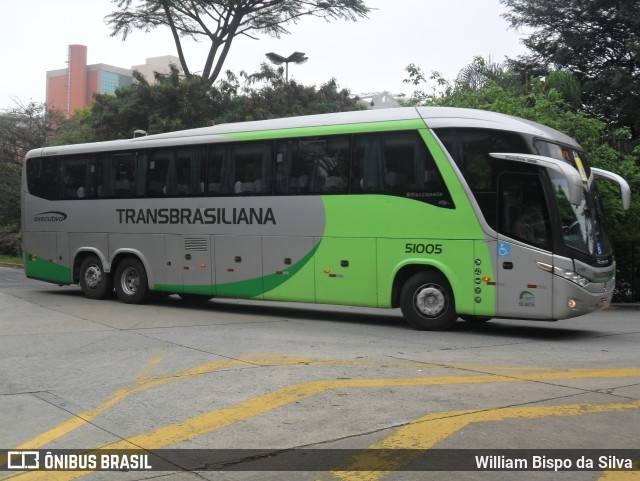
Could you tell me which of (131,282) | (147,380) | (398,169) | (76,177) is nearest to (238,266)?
(131,282)

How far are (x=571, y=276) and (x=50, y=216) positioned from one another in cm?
1249

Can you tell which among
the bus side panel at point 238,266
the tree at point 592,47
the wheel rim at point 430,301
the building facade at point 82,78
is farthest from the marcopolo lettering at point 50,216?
the building facade at point 82,78

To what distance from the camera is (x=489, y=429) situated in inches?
237

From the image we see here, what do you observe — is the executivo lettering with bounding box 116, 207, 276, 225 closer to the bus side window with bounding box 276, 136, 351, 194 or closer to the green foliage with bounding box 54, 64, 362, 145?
the bus side window with bounding box 276, 136, 351, 194

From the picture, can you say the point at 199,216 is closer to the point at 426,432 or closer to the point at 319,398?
the point at 319,398

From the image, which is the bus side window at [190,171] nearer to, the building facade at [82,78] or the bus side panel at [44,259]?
the bus side panel at [44,259]

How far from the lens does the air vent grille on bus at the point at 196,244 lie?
51.0 feet

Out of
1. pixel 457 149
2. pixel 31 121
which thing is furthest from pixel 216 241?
pixel 31 121

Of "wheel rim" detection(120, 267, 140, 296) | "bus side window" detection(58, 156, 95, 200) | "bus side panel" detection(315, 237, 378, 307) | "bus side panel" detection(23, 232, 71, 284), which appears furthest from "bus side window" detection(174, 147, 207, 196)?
"bus side panel" detection(23, 232, 71, 284)

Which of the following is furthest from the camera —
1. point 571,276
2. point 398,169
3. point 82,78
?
point 82,78

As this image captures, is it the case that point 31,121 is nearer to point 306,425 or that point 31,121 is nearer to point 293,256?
point 293,256

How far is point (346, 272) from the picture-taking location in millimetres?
13539

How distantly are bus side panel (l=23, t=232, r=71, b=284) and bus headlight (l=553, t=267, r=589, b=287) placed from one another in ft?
37.9

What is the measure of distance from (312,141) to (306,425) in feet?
27.7
